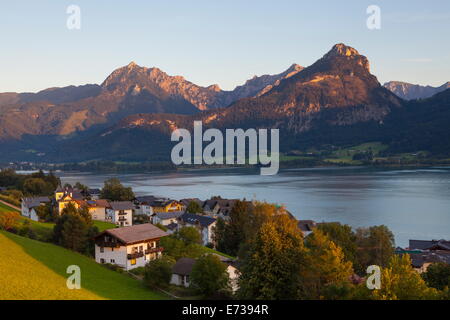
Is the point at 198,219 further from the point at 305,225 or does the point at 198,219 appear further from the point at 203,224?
the point at 305,225

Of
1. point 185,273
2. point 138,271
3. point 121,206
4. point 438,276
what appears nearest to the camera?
point 438,276

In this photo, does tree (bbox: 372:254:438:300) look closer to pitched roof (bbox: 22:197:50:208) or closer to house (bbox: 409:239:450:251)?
house (bbox: 409:239:450:251)

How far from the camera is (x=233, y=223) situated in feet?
130

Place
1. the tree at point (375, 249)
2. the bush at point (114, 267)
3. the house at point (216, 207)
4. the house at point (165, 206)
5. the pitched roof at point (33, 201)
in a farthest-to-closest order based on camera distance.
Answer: the house at point (165, 206), the house at point (216, 207), the pitched roof at point (33, 201), the tree at point (375, 249), the bush at point (114, 267)

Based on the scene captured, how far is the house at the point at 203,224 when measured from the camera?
1793 inches

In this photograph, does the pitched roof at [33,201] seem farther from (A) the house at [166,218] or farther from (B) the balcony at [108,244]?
(B) the balcony at [108,244]

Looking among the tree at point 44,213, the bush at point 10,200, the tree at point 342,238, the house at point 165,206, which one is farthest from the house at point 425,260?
the bush at point 10,200

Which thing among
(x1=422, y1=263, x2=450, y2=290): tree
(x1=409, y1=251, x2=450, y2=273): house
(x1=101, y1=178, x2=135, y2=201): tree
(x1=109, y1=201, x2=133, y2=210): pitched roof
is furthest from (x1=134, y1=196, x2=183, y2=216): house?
(x1=422, y1=263, x2=450, y2=290): tree

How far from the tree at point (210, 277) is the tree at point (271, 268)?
6.34 ft

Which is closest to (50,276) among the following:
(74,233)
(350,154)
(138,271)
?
(138,271)

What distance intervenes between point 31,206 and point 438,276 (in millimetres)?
37414

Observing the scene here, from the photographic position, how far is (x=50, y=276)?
20062 mm

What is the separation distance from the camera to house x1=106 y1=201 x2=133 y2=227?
50.4m
